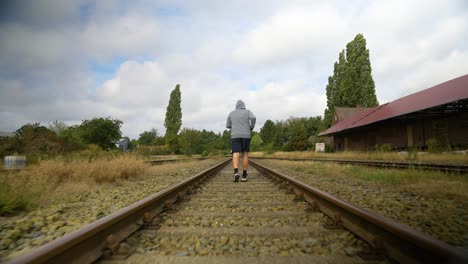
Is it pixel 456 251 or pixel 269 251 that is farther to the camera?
pixel 269 251

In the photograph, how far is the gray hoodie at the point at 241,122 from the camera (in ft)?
19.4

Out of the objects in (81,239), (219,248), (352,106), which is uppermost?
(352,106)

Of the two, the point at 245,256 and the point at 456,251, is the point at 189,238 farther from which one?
the point at 456,251

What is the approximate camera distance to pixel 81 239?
1.65m

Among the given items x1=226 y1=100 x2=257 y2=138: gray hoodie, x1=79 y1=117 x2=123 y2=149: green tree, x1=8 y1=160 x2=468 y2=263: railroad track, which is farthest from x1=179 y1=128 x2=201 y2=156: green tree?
x1=8 y1=160 x2=468 y2=263: railroad track

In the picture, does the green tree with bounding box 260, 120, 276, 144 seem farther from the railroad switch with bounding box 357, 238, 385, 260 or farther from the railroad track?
the railroad switch with bounding box 357, 238, 385, 260

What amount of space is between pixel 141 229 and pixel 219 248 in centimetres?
95

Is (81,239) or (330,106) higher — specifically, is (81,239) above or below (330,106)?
below

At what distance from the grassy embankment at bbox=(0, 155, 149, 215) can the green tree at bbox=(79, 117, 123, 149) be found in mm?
18419

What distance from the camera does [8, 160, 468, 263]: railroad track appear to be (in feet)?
5.21

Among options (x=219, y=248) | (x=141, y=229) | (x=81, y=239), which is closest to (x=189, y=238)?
(x=219, y=248)

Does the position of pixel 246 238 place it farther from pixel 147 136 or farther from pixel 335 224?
pixel 147 136

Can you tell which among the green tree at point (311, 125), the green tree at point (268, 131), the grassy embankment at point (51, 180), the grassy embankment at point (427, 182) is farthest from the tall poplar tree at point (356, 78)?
the green tree at point (268, 131)

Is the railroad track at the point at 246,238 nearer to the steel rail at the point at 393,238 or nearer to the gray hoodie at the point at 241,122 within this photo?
the steel rail at the point at 393,238
